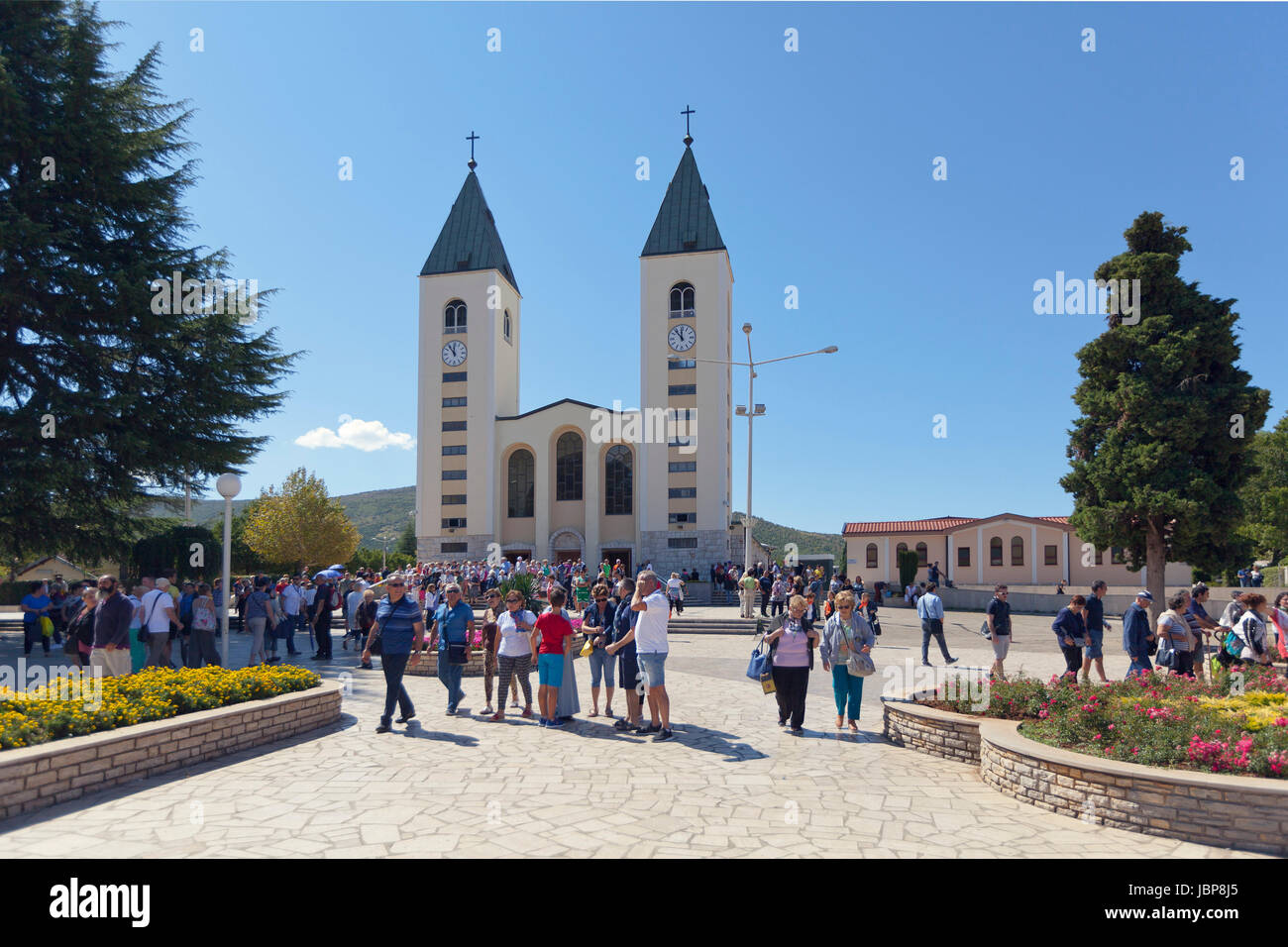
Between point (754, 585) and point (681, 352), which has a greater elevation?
point (681, 352)

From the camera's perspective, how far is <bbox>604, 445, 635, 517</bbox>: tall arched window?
47000 mm

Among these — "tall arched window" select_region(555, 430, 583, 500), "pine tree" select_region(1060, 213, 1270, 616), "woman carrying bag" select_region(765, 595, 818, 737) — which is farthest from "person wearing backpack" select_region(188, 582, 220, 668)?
"tall arched window" select_region(555, 430, 583, 500)

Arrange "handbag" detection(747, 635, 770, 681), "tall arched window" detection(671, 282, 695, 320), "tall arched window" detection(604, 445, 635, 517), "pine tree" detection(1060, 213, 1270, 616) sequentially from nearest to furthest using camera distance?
"handbag" detection(747, 635, 770, 681), "pine tree" detection(1060, 213, 1270, 616), "tall arched window" detection(671, 282, 695, 320), "tall arched window" detection(604, 445, 635, 517)

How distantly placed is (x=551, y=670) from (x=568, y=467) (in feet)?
128

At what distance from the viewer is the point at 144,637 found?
11492mm

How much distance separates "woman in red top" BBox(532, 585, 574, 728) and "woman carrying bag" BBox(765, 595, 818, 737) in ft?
7.96

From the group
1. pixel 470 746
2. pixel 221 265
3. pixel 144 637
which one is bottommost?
pixel 470 746

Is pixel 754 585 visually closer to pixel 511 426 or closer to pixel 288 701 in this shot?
pixel 288 701

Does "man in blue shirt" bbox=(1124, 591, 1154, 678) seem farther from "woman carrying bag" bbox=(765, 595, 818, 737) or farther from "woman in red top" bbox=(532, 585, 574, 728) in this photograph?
"woman in red top" bbox=(532, 585, 574, 728)

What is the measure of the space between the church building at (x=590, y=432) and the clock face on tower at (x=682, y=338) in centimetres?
8

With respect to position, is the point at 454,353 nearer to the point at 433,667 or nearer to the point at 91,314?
the point at 91,314

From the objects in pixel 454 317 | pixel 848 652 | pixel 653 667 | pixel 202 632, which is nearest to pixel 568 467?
pixel 454 317
